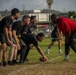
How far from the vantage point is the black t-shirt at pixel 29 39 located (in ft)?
41.6

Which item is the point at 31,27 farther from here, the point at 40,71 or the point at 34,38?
the point at 40,71

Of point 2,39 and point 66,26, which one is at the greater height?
point 66,26

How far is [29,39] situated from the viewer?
12812 millimetres

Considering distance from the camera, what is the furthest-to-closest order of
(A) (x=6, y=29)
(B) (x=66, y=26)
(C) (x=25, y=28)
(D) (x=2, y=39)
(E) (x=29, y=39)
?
(C) (x=25, y=28) → (E) (x=29, y=39) → (B) (x=66, y=26) → (D) (x=2, y=39) → (A) (x=6, y=29)

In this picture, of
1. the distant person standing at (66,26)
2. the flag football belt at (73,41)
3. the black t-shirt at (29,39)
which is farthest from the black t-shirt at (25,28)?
the flag football belt at (73,41)

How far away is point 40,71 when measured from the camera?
9812 millimetres

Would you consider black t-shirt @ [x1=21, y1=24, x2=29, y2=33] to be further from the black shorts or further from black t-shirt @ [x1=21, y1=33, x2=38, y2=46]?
the black shorts

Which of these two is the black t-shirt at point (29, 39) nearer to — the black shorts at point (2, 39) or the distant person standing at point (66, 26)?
the distant person standing at point (66, 26)

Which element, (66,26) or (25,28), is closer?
(66,26)

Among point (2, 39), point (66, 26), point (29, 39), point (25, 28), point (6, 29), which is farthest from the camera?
point (25, 28)

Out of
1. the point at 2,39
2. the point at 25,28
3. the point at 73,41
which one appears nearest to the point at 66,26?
the point at 73,41

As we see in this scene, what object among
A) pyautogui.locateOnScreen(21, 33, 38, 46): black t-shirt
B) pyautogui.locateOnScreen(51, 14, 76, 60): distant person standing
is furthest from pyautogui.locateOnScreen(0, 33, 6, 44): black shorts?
pyautogui.locateOnScreen(51, 14, 76, 60): distant person standing

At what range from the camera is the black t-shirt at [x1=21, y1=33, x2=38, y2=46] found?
12.7 m

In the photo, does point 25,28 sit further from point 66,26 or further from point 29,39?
point 66,26
